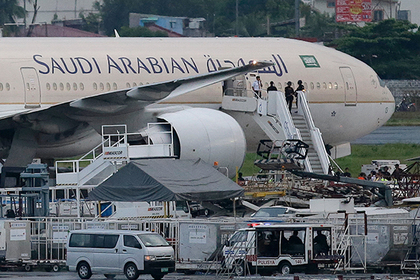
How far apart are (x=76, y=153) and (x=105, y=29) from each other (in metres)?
89.0

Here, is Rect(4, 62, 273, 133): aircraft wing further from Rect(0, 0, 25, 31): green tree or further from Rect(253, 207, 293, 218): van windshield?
Rect(0, 0, 25, 31): green tree

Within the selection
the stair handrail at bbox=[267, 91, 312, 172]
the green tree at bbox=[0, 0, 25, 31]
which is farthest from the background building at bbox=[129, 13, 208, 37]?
the stair handrail at bbox=[267, 91, 312, 172]

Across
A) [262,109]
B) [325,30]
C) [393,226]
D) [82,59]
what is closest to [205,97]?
[262,109]

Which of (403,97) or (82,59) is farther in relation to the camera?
(403,97)

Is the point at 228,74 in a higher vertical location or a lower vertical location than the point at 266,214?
higher

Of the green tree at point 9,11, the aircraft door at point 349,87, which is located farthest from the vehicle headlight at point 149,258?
the green tree at point 9,11

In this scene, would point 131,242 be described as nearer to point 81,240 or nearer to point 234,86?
point 81,240

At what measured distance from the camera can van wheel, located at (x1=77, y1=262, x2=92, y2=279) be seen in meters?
22.2

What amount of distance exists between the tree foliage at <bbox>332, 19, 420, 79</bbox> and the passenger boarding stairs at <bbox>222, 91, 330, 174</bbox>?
63.3m

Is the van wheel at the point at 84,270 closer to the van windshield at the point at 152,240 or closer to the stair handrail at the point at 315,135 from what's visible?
the van windshield at the point at 152,240

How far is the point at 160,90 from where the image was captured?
2898cm

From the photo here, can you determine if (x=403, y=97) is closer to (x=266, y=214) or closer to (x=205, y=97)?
(x=205, y=97)

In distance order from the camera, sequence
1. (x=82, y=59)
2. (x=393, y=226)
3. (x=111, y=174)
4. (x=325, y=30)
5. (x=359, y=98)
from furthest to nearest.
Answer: (x=325, y=30) < (x=359, y=98) < (x=82, y=59) < (x=111, y=174) < (x=393, y=226)

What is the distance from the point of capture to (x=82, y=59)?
108 ft
